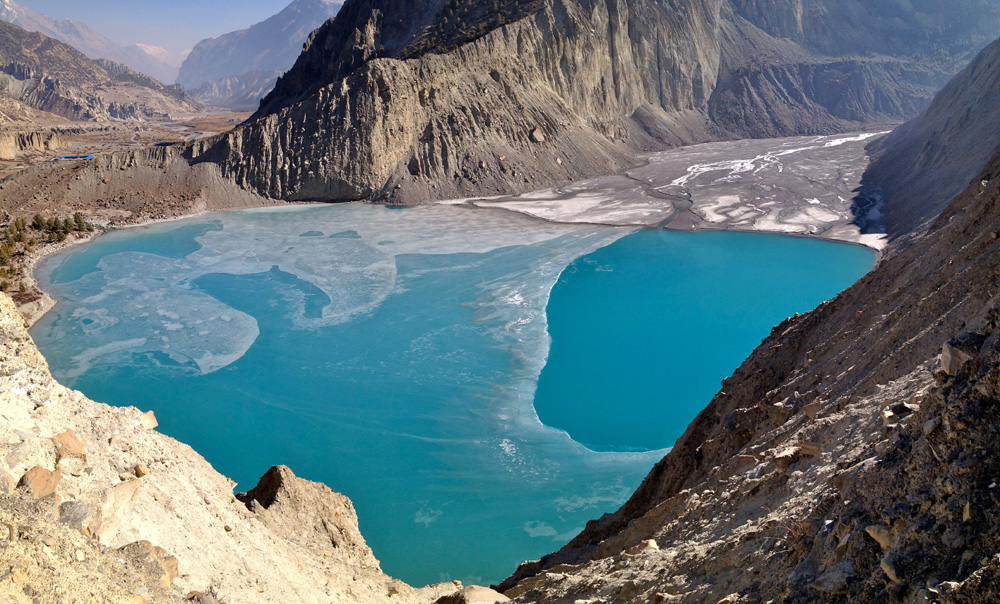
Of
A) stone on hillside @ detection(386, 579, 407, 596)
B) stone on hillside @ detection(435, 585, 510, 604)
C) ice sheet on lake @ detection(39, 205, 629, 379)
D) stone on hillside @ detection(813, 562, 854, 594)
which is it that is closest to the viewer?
stone on hillside @ detection(813, 562, 854, 594)

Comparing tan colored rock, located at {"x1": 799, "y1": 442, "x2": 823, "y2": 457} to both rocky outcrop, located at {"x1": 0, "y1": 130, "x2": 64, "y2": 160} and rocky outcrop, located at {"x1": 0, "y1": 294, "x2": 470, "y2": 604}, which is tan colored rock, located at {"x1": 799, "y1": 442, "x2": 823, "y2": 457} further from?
rocky outcrop, located at {"x1": 0, "y1": 130, "x2": 64, "y2": 160}

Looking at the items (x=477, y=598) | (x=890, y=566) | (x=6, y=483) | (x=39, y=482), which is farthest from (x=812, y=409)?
(x=6, y=483)

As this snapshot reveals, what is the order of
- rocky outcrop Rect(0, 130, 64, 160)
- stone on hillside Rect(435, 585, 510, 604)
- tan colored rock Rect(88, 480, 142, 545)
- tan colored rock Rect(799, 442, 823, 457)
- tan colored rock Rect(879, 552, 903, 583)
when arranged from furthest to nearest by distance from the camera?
rocky outcrop Rect(0, 130, 64, 160)
stone on hillside Rect(435, 585, 510, 604)
tan colored rock Rect(799, 442, 823, 457)
tan colored rock Rect(88, 480, 142, 545)
tan colored rock Rect(879, 552, 903, 583)

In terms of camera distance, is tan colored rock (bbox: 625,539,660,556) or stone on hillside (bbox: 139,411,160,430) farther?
stone on hillside (bbox: 139,411,160,430)

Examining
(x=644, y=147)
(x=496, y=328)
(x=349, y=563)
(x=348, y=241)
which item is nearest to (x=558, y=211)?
(x=348, y=241)

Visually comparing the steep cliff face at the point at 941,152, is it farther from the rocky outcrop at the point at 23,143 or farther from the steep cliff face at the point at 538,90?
the rocky outcrop at the point at 23,143

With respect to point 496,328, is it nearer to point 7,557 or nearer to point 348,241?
point 348,241

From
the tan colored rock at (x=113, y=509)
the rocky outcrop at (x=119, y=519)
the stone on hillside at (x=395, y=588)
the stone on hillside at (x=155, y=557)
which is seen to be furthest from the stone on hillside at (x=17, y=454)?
the stone on hillside at (x=395, y=588)

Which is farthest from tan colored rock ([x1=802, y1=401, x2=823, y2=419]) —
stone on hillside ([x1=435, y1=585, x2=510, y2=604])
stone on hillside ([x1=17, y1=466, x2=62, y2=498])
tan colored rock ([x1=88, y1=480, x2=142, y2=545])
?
stone on hillside ([x1=17, y1=466, x2=62, y2=498])
